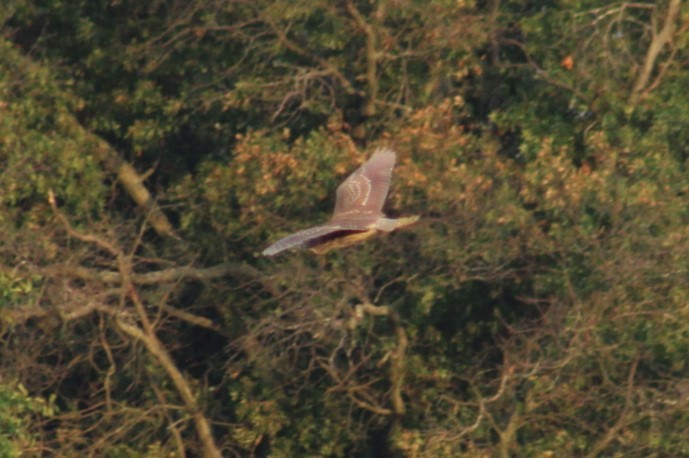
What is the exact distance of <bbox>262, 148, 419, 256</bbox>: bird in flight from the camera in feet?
27.4

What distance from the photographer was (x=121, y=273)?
11523 mm

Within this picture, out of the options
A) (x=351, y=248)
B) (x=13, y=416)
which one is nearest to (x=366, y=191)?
(x=351, y=248)

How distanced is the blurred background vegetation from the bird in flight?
4.81 ft

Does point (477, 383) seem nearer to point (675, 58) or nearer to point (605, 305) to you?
point (605, 305)

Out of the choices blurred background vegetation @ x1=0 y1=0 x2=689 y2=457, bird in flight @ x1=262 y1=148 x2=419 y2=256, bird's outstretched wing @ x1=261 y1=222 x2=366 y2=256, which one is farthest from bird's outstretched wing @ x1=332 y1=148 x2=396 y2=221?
blurred background vegetation @ x1=0 y1=0 x2=689 y2=457

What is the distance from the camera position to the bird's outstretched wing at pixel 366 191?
9023mm

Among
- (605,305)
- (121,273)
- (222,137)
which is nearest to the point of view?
(605,305)

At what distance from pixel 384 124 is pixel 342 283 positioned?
1.22 meters

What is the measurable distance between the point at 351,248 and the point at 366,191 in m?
2.02

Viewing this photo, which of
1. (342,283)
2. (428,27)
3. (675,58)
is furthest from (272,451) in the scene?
(675,58)

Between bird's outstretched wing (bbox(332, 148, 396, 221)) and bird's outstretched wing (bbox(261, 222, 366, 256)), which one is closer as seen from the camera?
bird's outstretched wing (bbox(261, 222, 366, 256))

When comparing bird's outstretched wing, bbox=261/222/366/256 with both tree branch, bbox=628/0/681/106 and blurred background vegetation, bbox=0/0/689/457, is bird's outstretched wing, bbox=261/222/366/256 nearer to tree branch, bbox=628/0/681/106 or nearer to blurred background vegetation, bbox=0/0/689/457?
blurred background vegetation, bbox=0/0/689/457

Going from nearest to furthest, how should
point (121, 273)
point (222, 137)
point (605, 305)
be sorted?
point (605, 305) < point (121, 273) < point (222, 137)

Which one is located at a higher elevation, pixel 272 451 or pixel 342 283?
pixel 342 283
